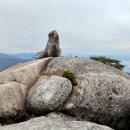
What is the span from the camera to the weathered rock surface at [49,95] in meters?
28.6

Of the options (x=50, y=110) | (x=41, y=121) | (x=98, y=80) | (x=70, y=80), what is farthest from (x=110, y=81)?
(x=41, y=121)

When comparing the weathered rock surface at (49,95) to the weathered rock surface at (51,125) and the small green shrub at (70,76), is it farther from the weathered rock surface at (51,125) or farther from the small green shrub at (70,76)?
the weathered rock surface at (51,125)

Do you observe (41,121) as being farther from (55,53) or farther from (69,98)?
(55,53)

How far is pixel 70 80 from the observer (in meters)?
31.1

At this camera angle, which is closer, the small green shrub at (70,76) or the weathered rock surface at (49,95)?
the weathered rock surface at (49,95)

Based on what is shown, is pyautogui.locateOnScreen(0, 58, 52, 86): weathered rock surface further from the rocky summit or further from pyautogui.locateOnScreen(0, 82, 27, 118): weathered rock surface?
pyautogui.locateOnScreen(0, 82, 27, 118): weathered rock surface

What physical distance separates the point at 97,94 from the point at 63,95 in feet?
8.99

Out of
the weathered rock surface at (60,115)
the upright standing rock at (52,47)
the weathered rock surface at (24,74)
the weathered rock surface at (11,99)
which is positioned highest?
the upright standing rock at (52,47)

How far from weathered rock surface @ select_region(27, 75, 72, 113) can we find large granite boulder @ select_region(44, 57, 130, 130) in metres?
0.84

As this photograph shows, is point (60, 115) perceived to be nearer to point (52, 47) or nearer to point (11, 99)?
point (11, 99)

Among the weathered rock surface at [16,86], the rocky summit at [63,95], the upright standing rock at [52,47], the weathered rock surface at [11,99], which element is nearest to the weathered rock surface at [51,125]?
the rocky summit at [63,95]

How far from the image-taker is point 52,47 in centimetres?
3616

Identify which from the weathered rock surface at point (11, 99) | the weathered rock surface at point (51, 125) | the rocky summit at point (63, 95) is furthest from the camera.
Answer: the rocky summit at point (63, 95)


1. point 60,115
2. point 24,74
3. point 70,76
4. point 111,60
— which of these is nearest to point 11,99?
point 24,74
